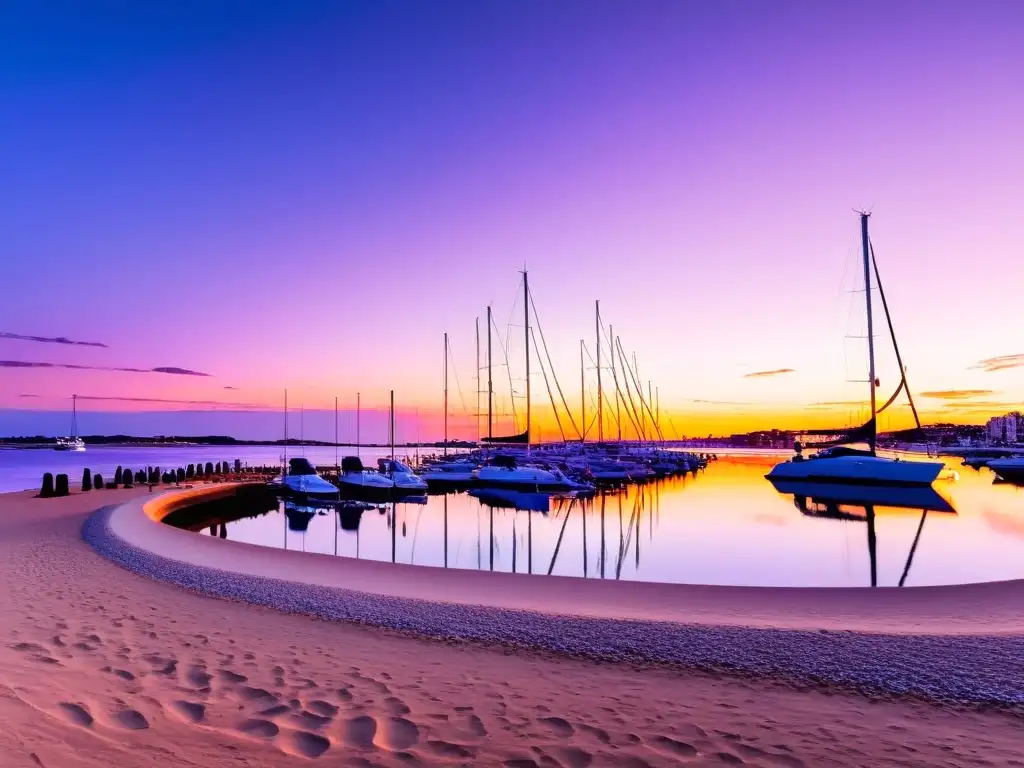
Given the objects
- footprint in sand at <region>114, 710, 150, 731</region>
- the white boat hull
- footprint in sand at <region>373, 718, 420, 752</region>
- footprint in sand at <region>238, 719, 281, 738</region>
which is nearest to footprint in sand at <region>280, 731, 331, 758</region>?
footprint in sand at <region>238, 719, 281, 738</region>

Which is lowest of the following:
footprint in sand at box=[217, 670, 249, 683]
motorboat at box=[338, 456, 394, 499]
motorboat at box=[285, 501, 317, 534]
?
motorboat at box=[285, 501, 317, 534]

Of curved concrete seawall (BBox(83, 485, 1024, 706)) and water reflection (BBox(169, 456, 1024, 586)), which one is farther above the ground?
curved concrete seawall (BBox(83, 485, 1024, 706))

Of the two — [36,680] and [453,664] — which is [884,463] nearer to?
[453,664]

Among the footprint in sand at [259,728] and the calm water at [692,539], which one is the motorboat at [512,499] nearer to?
the calm water at [692,539]

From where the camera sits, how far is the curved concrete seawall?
6.79 metres

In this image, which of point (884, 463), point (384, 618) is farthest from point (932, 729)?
point (884, 463)

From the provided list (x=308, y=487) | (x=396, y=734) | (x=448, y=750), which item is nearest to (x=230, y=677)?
(x=396, y=734)

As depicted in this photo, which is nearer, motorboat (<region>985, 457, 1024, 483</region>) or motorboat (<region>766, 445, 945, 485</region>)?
motorboat (<region>766, 445, 945, 485</region>)

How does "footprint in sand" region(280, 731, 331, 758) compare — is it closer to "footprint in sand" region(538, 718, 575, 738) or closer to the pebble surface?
"footprint in sand" region(538, 718, 575, 738)

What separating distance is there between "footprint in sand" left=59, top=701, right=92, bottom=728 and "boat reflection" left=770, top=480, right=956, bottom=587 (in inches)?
849

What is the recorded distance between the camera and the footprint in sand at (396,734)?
473cm

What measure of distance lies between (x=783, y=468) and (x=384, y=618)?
44.7 m

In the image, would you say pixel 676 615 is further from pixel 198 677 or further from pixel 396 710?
pixel 198 677

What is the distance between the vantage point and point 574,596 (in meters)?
11.0
